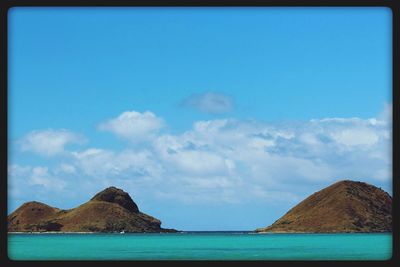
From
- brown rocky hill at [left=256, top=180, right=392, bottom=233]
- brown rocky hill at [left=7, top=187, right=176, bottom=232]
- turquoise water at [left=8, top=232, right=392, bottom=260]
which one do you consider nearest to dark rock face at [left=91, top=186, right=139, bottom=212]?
brown rocky hill at [left=7, top=187, right=176, bottom=232]

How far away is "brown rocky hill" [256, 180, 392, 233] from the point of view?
4663 inches

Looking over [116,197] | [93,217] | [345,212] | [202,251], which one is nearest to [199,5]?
[202,251]

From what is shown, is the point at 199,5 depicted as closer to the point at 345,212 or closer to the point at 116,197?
the point at 345,212

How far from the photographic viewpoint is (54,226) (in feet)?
411

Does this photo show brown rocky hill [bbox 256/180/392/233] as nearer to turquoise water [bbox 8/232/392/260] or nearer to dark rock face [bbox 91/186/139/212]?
dark rock face [bbox 91/186/139/212]

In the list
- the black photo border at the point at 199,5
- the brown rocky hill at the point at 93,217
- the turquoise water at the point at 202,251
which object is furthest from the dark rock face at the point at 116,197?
the black photo border at the point at 199,5

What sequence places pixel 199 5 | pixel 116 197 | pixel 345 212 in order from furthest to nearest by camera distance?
pixel 116 197 < pixel 345 212 < pixel 199 5

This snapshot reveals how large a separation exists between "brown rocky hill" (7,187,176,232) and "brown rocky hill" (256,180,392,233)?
86.8ft

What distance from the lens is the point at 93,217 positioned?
124438mm

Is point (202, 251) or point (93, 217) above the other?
point (93, 217)

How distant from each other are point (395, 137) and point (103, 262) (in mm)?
3485

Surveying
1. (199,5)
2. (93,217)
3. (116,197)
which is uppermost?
(116,197)

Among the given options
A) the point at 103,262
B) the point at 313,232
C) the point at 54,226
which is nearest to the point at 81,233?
the point at 54,226

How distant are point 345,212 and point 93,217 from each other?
4573cm
